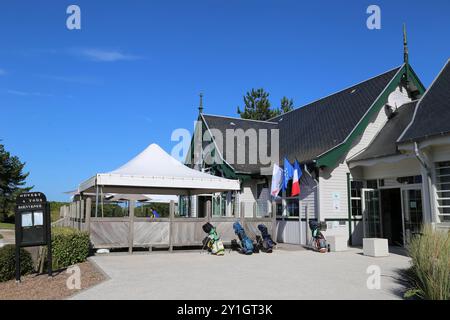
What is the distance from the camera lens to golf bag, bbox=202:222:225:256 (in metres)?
12.6

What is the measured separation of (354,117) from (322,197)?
3.81 meters

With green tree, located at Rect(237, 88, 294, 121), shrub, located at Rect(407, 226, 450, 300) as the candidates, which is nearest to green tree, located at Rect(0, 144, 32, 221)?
green tree, located at Rect(237, 88, 294, 121)

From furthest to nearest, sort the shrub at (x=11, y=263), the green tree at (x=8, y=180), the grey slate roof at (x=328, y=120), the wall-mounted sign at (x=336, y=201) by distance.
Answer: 1. the green tree at (x=8, y=180)
2. the grey slate roof at (x=328, y=120)
3. the wall-mounted sign at (x=336, y=201)
4. the shrub at (x=11, y=263)

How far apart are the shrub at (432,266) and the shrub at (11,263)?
774 centimetres

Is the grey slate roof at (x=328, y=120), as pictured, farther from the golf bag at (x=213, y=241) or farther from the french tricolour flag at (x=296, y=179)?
the golf bag at (x=213, y=241)

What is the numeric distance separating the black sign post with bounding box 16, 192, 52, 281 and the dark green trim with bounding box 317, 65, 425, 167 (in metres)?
9.44

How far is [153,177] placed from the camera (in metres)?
13.5

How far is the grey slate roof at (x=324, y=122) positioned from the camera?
1638 cm

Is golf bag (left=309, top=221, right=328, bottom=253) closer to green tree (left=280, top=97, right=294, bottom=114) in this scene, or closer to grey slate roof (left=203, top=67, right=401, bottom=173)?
grey slate roof (left=203, top=67, right=401, bottom=173)

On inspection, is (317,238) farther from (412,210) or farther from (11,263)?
(11,263)

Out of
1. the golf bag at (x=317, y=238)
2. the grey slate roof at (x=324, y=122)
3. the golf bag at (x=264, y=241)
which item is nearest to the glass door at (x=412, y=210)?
the golf bag at (x=317, y=238)

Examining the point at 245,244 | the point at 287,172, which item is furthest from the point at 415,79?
the point at 245,244
